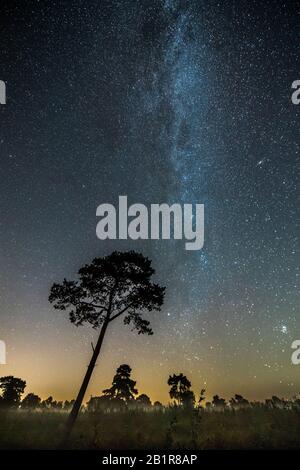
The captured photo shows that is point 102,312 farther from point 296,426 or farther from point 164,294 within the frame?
point 296,426

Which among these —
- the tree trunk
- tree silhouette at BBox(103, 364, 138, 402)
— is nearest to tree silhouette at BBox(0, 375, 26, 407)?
tree silhouette at BBox(103, 364, 138, 402)

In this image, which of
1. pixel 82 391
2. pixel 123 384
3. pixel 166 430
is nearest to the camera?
pixel 166 430

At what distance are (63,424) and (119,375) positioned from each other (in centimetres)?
3491

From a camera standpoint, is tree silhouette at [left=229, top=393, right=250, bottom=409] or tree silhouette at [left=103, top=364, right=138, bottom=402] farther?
tree silhouette at [left=103, top=364, right=138, bottom=402]

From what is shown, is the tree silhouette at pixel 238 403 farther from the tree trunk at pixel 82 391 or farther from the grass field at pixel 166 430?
the tree trunk at pixel 82 391

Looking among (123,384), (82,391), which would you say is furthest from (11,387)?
(82,391)

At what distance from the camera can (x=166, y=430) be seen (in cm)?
1381

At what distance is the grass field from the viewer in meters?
12.5

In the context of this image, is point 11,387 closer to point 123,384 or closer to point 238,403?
point 123,384

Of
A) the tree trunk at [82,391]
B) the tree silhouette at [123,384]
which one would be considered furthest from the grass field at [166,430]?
the tree silhouette at [123,384]

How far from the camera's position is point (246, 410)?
1539 cm

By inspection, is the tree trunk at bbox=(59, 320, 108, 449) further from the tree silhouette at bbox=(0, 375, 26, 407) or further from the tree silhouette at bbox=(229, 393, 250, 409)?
the tree silhouette at bbox=(0, 375, 26, 407)
